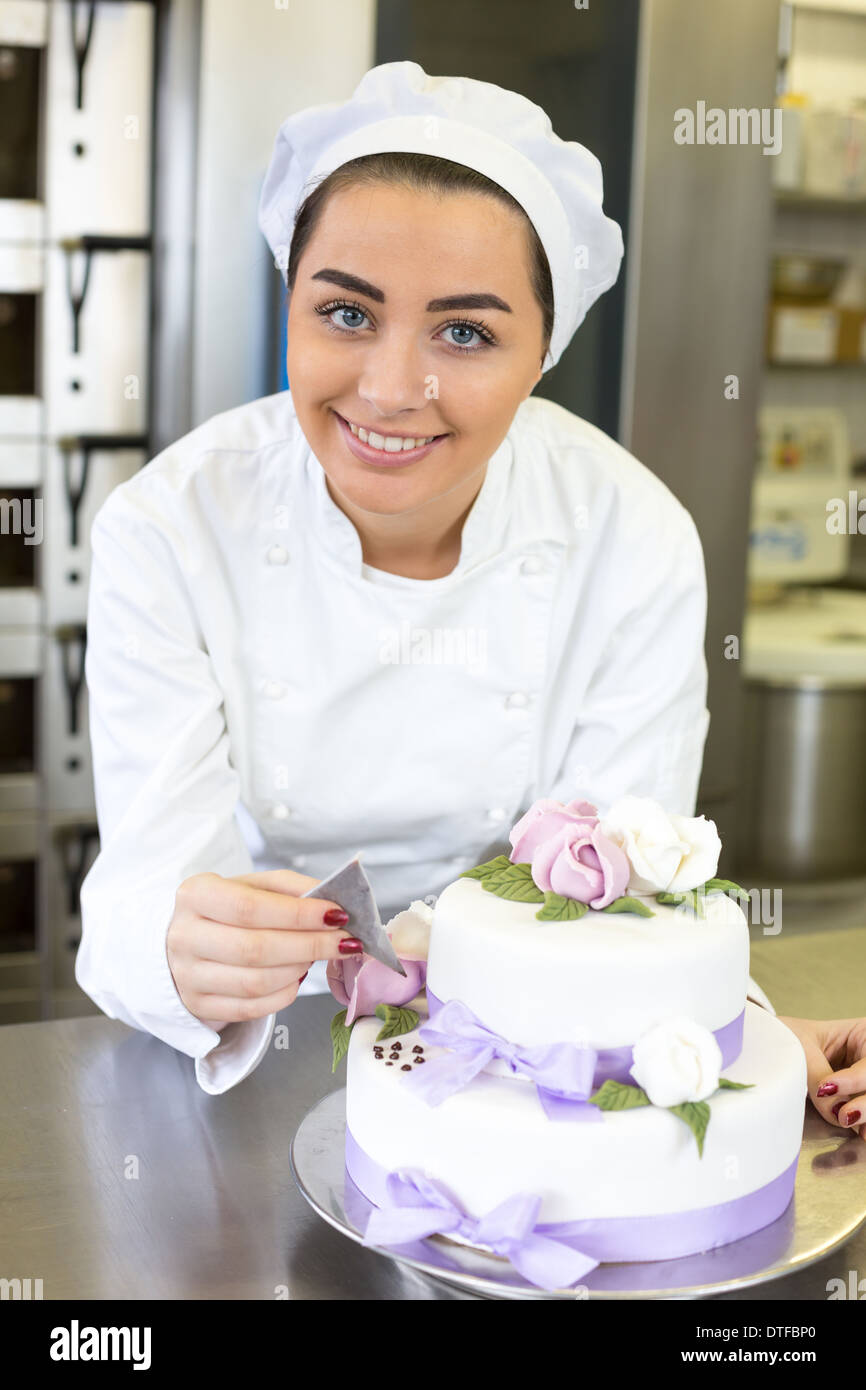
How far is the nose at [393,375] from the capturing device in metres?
1.16

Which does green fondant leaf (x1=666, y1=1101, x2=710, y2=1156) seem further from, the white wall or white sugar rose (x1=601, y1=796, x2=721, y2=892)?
the white wall

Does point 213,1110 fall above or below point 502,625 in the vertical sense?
below

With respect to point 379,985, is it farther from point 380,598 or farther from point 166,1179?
point 380,598

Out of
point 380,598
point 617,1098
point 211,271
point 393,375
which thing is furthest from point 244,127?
point 617,1098

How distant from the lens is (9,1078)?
46.3 inches

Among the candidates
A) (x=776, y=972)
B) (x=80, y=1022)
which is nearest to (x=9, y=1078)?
(x=80, y=1022)

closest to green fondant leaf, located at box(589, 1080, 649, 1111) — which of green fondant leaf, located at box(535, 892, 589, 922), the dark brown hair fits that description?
green fondant leaf, located at box(535, 892, 589, 922)

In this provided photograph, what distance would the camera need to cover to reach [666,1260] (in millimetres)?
861

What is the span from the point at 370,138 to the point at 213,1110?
797 millimetres

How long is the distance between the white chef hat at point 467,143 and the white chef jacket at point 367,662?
24cm

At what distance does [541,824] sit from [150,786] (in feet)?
1.26

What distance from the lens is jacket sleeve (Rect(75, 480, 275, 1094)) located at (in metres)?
1.14

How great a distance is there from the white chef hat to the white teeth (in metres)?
0.21

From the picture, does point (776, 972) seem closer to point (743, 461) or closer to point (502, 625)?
point (502, 625)
